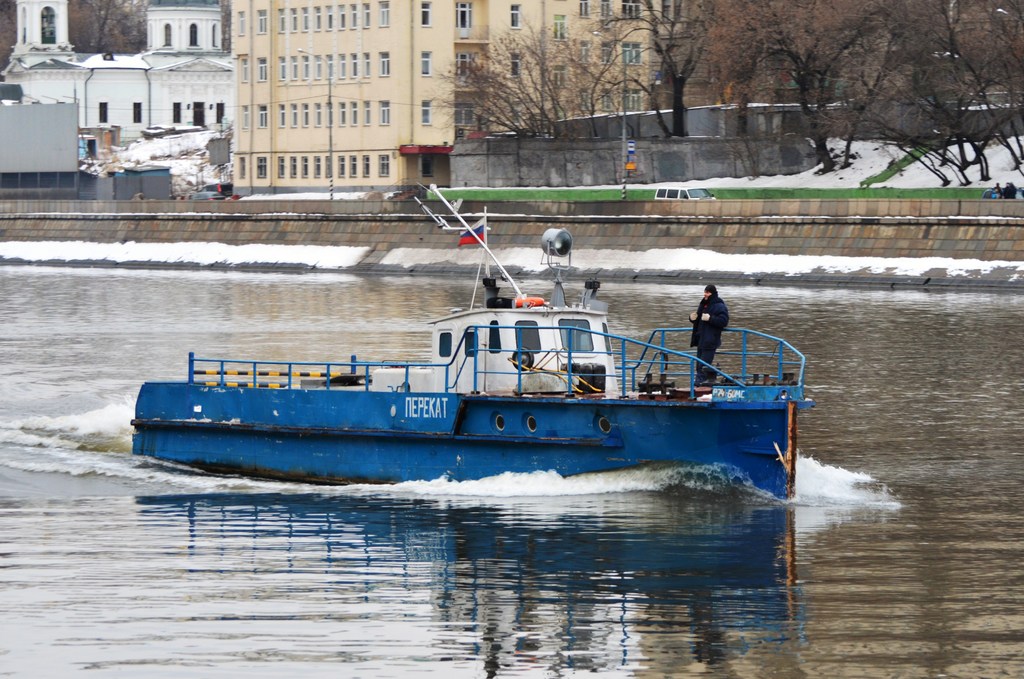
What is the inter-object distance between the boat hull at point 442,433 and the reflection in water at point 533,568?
65 cm

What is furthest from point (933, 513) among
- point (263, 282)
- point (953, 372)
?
point (263, 282)

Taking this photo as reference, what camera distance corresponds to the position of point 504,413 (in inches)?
886

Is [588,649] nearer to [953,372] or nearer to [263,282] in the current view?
[953,372]

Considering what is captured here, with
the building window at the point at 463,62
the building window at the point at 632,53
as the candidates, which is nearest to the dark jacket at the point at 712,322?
the building window at the point at 632,53

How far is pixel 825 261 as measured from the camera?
2422 inches

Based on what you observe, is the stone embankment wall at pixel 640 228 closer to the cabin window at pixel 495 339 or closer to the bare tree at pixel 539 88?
the bare tree at pixel 539 88

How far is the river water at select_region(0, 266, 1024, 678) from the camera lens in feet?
49.0

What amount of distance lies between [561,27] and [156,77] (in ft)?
165

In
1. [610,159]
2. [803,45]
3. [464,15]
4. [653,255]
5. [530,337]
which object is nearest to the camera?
[530,337]

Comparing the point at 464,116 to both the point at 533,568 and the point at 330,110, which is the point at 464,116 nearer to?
the point at 330,110

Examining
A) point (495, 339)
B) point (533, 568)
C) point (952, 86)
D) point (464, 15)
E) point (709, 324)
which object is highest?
point (464, 15)

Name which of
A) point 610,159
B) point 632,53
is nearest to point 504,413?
point 610,159

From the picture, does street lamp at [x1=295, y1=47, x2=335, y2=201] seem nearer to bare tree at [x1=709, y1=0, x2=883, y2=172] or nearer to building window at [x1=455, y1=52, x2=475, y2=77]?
building window at [x1=455, y1=52, x2=475, y2=77]

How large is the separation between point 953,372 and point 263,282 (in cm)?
3671
